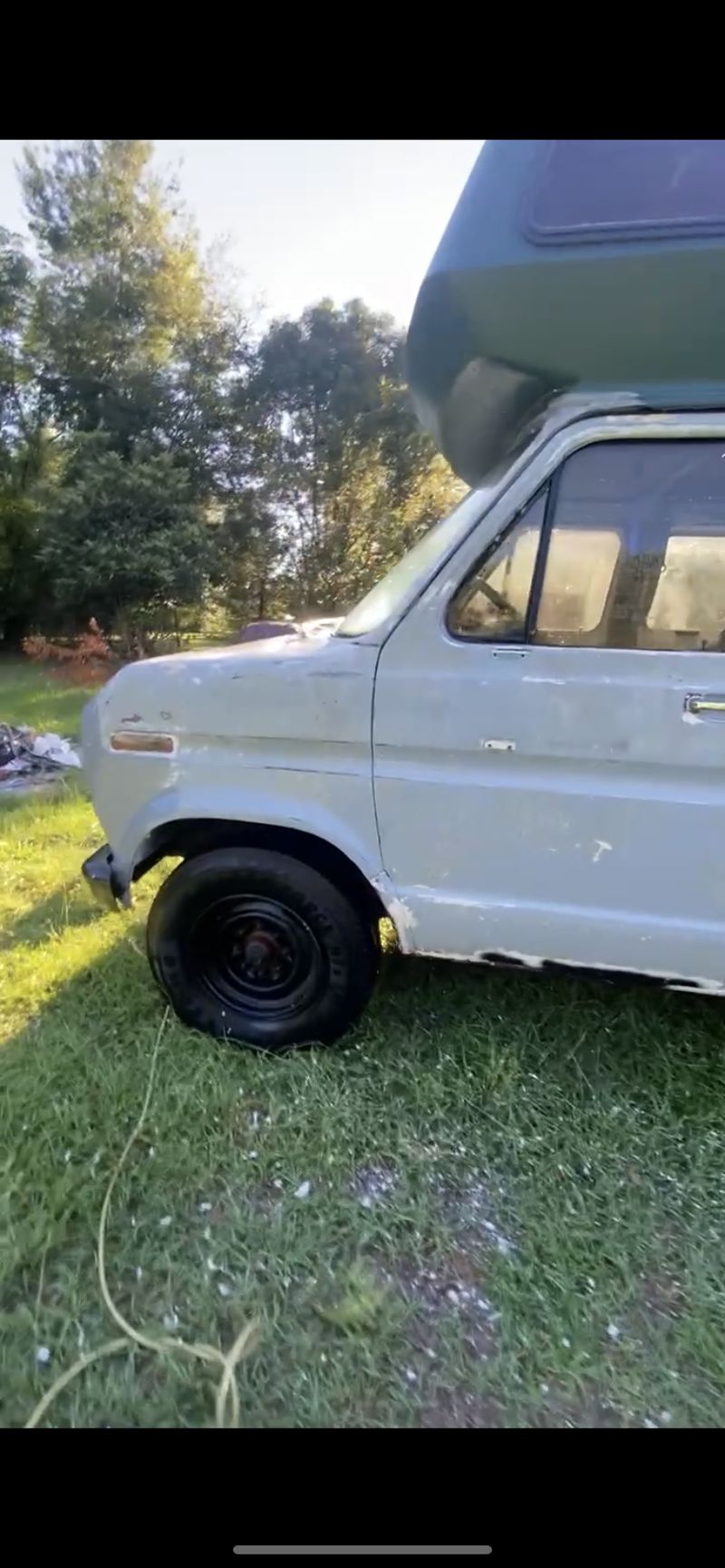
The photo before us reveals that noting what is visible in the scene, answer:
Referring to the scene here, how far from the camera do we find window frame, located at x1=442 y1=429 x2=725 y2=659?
222 cm

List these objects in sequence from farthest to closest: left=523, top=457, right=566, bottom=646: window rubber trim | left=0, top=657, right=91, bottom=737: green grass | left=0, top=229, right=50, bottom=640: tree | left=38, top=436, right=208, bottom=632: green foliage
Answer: left=0, top=229, right=50, bottom=640: tree < left=38, top=436, right=208, bottom=632: green foliage < left=0, top=657, right=91, bottom=737: green grass < left=523, top=457, right=566, bottom=646: window rubber trim

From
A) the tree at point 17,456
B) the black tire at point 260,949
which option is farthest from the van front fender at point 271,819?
the tree at point 17,456

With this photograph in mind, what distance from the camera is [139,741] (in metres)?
2.72

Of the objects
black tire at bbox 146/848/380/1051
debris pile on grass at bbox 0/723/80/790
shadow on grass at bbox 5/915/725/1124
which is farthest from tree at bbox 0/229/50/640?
black tire at bbox 146/848/380/1051

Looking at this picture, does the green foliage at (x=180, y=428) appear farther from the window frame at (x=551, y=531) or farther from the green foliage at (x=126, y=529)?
the window frame at (x=551, y=531)

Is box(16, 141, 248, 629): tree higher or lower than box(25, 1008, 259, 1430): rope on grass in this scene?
higher

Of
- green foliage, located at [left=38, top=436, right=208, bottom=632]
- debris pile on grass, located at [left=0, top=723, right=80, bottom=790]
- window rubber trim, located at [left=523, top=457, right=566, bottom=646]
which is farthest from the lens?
green foliage, located at [left=38, top=436, right=208, bottom=632]

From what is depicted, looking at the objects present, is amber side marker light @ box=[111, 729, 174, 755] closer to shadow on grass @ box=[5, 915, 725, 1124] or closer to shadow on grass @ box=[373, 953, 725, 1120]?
shadow on grass @ box=[5, 915, 725, 1124]

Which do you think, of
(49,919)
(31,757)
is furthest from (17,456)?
(49,919)

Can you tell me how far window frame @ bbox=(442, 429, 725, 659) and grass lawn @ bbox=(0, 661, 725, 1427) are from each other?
141 centimetres

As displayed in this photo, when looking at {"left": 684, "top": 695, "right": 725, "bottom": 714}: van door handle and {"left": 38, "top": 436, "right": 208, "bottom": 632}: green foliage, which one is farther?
{"left": 38, "top": 436, "right": 208, "bottom": 632}: green foliage

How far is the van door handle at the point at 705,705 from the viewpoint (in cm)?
220

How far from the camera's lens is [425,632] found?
242cm

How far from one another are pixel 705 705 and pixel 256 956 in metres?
1.66
